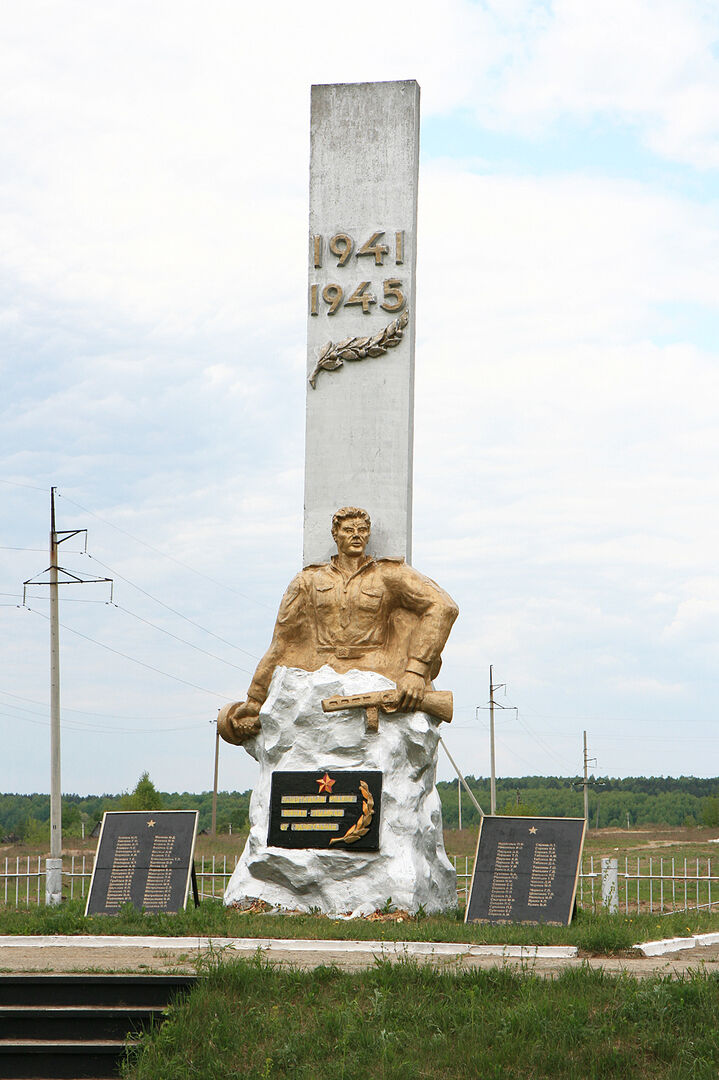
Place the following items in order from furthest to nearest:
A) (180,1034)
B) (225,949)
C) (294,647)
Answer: (294,647) < (225,949) < (180,1034)

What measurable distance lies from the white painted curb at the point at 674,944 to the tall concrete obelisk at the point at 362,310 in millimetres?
Answer: 4771

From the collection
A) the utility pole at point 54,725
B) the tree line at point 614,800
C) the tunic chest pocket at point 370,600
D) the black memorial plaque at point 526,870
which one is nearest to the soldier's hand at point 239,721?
the tunic chest pocket at point 370,600

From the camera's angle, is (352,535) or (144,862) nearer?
(144,862)

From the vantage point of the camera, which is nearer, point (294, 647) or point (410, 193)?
point (294, 647)

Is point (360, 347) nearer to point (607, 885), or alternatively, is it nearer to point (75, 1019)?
point (607, 885)

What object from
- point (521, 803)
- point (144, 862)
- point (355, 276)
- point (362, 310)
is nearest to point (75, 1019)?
→ point (144, 862)

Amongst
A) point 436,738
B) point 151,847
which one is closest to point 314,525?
point 436,738

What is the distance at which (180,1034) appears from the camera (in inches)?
299

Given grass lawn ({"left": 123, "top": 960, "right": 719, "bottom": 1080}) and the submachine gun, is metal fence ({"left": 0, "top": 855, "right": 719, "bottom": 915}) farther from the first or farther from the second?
grass lawn ({"left": 123, "top": 960, "right": 719, "bottom": 1080})

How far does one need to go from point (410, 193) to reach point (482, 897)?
23.8 ft

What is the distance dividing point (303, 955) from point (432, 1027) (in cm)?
194

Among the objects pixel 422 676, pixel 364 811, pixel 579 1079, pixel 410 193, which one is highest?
pixel 410 193

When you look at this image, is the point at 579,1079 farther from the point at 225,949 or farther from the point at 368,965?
the point at 225,949

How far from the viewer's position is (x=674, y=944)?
9.96 metres
